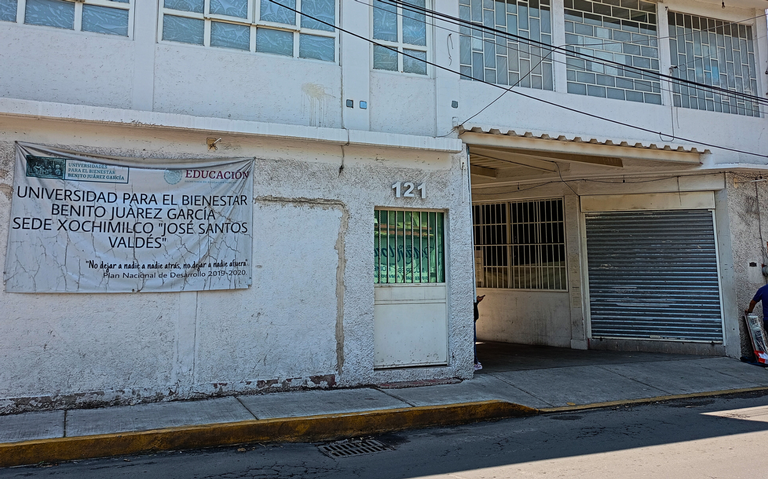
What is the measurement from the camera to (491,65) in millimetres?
9125

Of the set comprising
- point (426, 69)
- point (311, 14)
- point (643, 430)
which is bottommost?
point (643, 430)

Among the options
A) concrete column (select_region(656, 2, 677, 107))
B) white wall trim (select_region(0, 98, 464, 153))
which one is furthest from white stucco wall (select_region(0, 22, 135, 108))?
concrete column (select_region(656, 2, 677, 107))

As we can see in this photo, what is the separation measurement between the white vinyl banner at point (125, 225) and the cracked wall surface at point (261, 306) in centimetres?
14

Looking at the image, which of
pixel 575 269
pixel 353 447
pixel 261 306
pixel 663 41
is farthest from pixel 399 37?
pixel 575 269

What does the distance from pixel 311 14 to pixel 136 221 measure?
382 cm

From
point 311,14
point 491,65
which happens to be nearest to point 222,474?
point 311,14

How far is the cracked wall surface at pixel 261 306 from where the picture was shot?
21.2ft

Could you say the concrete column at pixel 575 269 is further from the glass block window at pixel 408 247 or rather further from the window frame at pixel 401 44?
the window frame at pixel 401 44

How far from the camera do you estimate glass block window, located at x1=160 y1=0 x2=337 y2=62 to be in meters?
7.37

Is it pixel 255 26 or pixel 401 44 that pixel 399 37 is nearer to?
pixel 401 44

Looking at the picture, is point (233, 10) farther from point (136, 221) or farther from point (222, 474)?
point (222, 474)

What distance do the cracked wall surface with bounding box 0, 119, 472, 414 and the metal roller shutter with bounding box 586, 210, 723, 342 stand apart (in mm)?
4542

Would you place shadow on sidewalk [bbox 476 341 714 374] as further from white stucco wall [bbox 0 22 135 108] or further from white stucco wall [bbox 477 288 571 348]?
white stucco wall [bbox 0 22 135 108]

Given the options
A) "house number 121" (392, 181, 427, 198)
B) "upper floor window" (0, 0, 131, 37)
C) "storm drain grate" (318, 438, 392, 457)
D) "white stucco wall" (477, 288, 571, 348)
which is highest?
"upper floor window" (0, 0, 131, 37)
